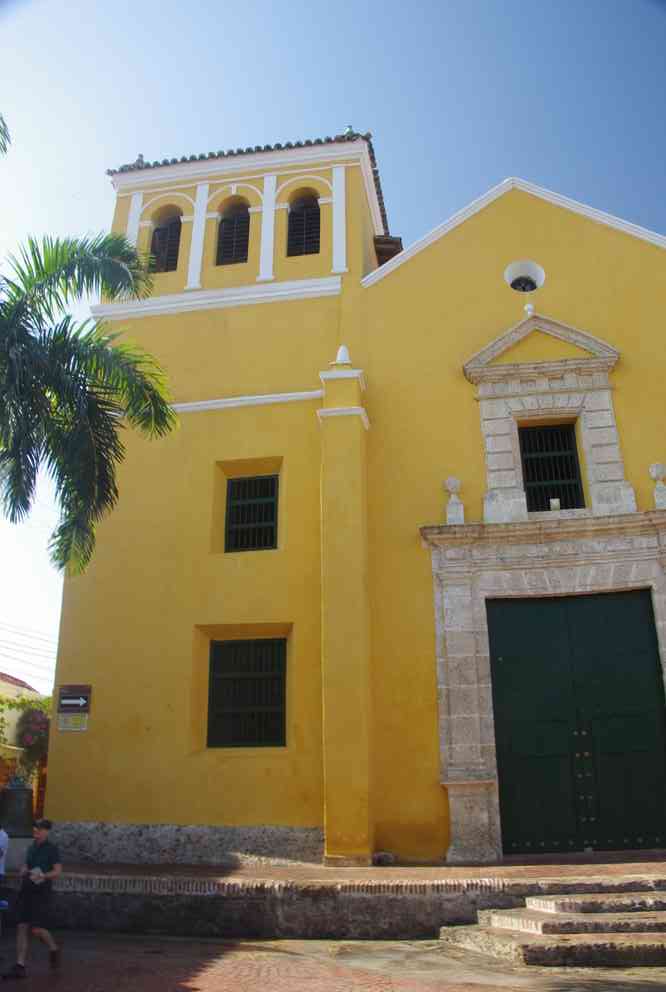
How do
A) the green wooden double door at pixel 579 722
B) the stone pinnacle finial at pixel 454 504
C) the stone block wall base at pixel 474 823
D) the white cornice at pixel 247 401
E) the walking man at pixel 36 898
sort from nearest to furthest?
the walking man at pixel 36 898
the stone block wall base at pixel 474 823
the green wooden double door at pixel 579 722
the stone pinnacle finial at pixel 454 504
the white cornice at pixel 247 401

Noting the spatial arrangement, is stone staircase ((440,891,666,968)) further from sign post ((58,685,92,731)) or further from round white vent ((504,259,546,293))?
round white vent ((504,259,546,293))

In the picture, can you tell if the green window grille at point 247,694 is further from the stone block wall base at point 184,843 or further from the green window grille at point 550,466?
the green window grille at point 550,466

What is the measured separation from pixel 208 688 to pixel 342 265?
6.76 meters

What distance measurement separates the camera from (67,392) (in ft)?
31.2

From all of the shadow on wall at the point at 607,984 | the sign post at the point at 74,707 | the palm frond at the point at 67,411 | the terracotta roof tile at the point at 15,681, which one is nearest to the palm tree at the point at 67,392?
the palm frond at the point at 67,411

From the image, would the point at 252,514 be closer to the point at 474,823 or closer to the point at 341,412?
the point at 341,412

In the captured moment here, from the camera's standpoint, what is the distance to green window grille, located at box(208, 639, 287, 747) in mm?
11031

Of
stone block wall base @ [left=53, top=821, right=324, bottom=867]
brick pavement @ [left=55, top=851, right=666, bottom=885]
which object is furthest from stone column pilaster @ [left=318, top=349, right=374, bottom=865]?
stone block wall base @ [left=53, top=821, right=324, bottom=867]

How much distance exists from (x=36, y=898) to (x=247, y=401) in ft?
24.2

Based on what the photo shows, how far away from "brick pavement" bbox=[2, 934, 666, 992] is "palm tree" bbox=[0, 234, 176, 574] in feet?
14.9

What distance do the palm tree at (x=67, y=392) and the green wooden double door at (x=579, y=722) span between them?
521 centimetres

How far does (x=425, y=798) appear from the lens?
1023 centimetres

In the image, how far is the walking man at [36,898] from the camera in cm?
647

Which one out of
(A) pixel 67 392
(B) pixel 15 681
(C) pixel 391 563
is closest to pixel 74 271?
(A) pixel 67 392
